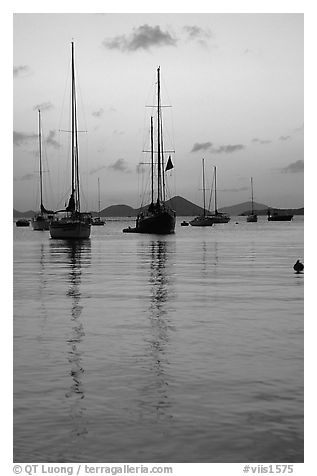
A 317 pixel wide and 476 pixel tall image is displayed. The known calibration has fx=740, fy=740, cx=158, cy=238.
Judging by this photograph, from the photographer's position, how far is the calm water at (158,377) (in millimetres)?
9281

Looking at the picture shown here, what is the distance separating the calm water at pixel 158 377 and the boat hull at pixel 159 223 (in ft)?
202

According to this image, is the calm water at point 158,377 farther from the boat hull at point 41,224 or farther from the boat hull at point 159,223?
the boat hull at point 41,224

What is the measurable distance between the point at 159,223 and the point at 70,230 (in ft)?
66.1

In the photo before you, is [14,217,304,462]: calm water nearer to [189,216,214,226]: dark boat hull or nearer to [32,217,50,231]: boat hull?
[32,217,50,231]: boat hull

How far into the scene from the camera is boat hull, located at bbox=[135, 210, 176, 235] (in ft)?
283

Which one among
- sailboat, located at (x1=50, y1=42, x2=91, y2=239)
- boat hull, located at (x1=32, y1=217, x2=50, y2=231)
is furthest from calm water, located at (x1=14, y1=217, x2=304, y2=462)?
boat hull, located at (x1=32, y1=217, x2=50, y2=231)

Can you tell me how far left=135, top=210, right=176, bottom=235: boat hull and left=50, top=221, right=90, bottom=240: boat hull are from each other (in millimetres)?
16885

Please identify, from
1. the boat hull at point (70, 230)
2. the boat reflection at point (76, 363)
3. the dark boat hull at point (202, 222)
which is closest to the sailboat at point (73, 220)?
the boat hull at point (70, 230)

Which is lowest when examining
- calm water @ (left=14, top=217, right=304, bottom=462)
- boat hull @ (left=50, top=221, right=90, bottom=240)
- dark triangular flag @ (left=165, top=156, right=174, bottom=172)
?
calm water @ (left=14, top=217, right=304, bottom=462)

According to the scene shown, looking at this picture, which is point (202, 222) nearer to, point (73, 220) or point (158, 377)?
point (73, 220)

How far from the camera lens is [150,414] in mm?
10422
